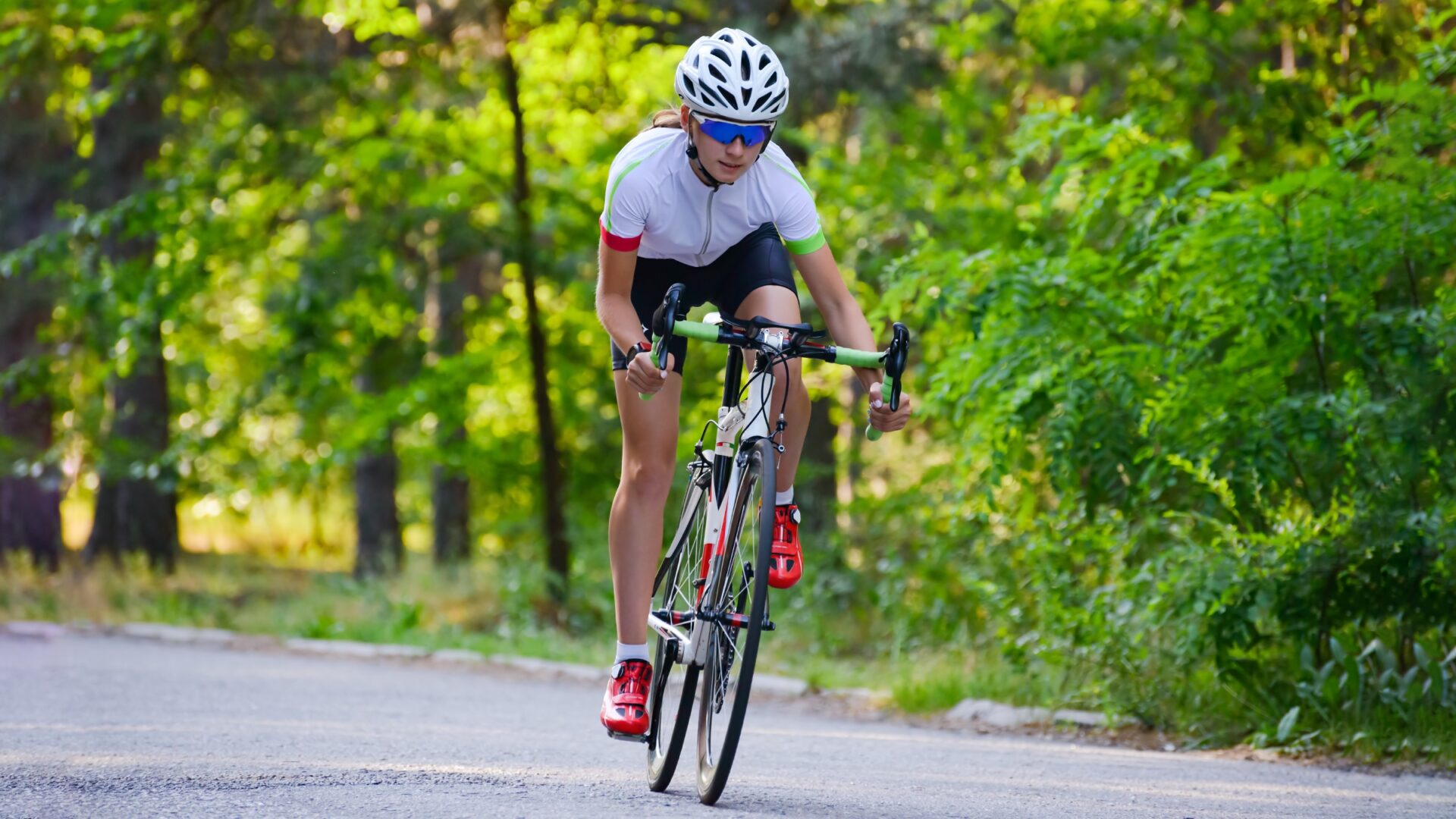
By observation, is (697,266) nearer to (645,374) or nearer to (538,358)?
(645,374)

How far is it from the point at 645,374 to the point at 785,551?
0.75 m

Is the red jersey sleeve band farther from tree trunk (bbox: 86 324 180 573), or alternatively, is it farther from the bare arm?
tree trunk (bbox: 86 324 180 573)

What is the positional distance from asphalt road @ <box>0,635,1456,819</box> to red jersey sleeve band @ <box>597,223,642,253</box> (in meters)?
1.68

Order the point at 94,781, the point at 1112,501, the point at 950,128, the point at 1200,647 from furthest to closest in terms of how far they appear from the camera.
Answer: the point at 950,128, the point at 1112,501, the point at 1200,647, the point at 94,781

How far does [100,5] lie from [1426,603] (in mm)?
12369

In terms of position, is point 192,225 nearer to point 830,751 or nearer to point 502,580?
point 502,580

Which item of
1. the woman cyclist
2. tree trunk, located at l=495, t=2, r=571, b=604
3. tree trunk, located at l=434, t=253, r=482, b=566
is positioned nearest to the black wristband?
the woman cyclist

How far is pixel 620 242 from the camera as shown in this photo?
4.29m

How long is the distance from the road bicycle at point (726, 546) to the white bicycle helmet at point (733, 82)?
610 millimetres

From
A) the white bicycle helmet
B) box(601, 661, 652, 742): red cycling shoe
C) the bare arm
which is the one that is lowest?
box(601, 661, 652, 742): red cycling shoe

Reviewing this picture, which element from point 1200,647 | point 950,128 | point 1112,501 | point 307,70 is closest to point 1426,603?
point 1200,647

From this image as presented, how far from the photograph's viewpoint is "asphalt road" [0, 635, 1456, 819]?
4.16 meters

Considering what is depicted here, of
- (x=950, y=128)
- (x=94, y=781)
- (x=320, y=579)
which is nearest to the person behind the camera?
(x=94, y=781)

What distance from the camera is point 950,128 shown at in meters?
12.3
